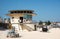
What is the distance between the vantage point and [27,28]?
3141cm

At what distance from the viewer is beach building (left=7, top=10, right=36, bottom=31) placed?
31.8 metres

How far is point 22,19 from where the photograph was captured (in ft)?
109

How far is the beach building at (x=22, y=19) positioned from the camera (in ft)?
104

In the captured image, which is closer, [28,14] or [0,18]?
[28,14]

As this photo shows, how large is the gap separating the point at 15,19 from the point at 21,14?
2120 millimetres

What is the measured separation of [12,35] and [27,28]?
44.2 ft

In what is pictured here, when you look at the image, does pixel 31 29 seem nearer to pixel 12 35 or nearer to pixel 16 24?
pixel 16 24

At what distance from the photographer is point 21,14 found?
1283 inches

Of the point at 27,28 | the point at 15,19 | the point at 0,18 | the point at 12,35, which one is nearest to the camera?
the point at 12,35

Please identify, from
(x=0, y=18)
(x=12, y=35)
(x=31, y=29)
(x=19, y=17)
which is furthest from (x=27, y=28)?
(x=0, y=18)

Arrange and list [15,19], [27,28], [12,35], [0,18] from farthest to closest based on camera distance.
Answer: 1. [0,18]
2. [15,19]
3. [27,28]
4. [12,35]

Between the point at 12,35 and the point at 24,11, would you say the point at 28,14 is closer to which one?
the point at 24,11

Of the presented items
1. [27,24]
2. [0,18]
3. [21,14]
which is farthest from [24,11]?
[0,18]

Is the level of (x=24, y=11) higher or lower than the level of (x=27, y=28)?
higher
